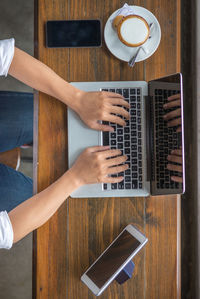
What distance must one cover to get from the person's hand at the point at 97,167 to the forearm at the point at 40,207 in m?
0.03

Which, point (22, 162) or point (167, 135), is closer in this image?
point (167, 135)

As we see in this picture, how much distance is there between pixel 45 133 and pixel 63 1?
1.57ft

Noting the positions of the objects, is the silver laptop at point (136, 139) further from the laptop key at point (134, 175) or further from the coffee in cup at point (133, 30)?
the coffee in cup at point (133, 30)

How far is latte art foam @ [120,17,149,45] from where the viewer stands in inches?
32.9

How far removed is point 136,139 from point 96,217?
0.31 meters

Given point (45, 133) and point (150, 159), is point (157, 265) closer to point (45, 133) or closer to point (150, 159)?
point (150, 159)

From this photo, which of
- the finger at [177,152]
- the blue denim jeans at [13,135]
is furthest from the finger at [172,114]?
the blue denim jeans at [13,135]

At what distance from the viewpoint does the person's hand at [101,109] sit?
923 millimetres

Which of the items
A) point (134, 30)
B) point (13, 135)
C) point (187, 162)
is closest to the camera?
point (134, 30)

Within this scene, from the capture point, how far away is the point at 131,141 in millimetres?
934

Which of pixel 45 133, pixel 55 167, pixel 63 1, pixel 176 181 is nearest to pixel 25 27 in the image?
pixel 63 1

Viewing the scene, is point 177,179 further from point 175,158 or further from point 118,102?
point 118,102

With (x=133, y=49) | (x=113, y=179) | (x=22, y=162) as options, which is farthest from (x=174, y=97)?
(x=22, y=162)

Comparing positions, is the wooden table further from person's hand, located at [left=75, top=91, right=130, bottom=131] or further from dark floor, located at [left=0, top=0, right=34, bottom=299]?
dark floor, located at [left=0, top=0, right=34, bottom=299]
